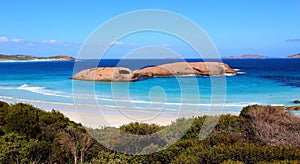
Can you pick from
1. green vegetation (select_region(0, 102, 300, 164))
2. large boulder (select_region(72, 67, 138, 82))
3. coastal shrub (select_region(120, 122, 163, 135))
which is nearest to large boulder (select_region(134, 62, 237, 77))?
large boulder (select_region(72, 67, 138, 82))

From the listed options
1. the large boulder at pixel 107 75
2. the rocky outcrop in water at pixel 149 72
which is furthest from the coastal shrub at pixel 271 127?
the large boulder at pixel 107 75

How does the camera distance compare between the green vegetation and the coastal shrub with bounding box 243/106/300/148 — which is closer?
the green vegetation

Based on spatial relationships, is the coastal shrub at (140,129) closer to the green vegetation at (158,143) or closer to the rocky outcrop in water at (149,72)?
the green vegetation at (158,143)

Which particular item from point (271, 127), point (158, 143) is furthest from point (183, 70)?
point (158, 143)

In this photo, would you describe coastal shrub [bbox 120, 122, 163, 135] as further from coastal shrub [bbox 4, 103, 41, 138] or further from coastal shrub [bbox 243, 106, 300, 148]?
coastal shrub [bbox 243, 106, 300, 148]

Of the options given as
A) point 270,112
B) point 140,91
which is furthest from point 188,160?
point 140,91

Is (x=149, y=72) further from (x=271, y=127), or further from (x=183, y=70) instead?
(x=271, y=127)

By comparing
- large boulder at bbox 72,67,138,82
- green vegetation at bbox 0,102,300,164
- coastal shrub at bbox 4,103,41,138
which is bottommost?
green vegetation at bbox 0,102,300,164

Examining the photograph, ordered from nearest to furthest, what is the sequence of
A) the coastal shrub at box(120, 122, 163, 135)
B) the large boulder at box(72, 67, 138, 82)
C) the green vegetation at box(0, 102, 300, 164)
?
the green vegetation at box(0, 102, 300, 164), the coastal shrub at box(120, 122, 163, 135), the large boulder at box(72, 67, 138, 82)

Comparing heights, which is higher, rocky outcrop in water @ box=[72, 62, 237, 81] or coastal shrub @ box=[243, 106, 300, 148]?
rocky outcrop in water @ box=[72, 62, 237, 81]
